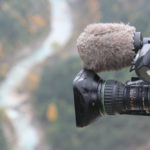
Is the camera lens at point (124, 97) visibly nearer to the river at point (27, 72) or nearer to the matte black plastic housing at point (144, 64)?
the matte black plastic housing at point (144, 64)

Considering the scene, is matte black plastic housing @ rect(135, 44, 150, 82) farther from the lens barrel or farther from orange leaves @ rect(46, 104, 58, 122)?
orange leaves @ rect(46, 104, 58, 122)

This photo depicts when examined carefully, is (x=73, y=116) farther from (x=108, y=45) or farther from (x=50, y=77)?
(x=108, y=45)

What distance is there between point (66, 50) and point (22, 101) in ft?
7.58

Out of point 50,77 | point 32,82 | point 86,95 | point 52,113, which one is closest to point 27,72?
point 32,82

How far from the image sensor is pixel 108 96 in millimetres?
675

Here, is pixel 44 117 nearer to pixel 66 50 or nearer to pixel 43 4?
pixel 66 50

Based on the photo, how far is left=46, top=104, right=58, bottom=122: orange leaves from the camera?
8.98 meters

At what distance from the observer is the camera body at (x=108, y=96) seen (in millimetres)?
648

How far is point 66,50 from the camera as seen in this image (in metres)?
11.0

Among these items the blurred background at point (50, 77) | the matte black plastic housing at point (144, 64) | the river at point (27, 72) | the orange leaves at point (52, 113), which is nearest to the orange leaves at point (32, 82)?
the blurred background at point (50, 77)

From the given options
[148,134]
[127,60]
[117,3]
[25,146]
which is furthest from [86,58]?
[117,3]

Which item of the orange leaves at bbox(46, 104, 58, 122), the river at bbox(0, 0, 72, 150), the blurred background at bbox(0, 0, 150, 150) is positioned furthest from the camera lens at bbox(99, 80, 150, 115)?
the orange leaves at bbox(46, 104, 58, 122)

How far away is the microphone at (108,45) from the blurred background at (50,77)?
242 inches

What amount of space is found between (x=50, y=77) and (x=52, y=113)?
→ 95 cm
